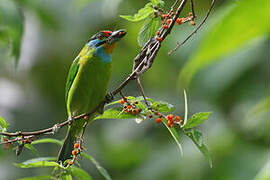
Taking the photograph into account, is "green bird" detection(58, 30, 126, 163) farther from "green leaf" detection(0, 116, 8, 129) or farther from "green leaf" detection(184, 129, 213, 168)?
"green leaf" detection(184, 129, 213, 168)

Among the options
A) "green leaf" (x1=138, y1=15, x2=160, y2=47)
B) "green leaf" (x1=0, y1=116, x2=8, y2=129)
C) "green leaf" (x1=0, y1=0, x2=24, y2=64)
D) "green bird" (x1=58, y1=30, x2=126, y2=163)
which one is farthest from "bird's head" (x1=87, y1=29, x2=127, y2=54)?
"green leaf" (x1=0, y1=116, x2=8, y2=129)

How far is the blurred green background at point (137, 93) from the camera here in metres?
4.48

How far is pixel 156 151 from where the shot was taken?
18.3 feet

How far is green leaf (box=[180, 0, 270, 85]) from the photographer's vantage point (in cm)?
36

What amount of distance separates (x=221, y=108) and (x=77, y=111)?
134 inches

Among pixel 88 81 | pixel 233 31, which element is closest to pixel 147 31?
pixel 88 81

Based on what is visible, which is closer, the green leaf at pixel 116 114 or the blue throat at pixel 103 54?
the green leaf at pixel 116 114

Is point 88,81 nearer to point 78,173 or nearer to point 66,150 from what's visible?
point 66,150

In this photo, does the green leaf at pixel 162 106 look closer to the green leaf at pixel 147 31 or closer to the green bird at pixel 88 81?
the green leaf at pixel 147 31

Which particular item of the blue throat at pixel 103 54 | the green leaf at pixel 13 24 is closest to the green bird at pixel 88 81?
the blue throat at pixel 103 54

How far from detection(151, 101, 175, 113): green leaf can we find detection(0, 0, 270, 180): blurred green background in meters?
2.35

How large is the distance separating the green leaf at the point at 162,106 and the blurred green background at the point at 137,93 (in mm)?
2348

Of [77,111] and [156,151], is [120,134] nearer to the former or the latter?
[156,151]

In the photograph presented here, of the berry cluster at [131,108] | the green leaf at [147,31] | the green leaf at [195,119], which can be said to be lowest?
the green leaf at [195,119]
